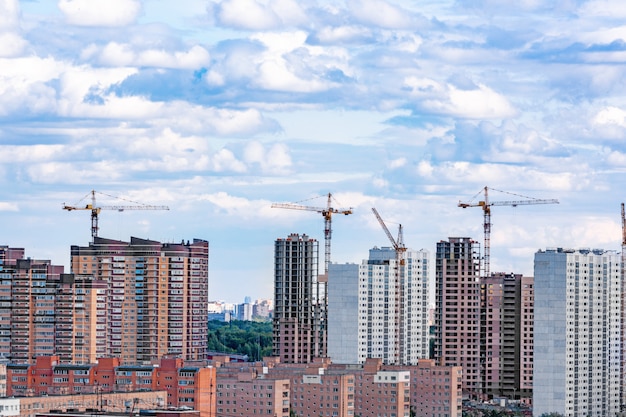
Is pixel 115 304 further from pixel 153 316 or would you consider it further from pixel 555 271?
pixel 555 271

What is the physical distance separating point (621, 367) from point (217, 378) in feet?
70.3

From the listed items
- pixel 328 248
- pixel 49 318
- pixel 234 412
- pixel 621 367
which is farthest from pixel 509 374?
pixel 234 412

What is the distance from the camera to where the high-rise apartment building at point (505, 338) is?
76438 mm

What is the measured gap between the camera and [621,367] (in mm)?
72312

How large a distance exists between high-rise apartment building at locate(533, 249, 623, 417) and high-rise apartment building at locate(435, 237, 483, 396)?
6295 mm

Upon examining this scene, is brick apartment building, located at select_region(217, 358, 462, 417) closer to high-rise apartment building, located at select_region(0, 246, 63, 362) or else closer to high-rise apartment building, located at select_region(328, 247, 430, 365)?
high-rise apartment building, located at select_region(328, 247, 430, 365)

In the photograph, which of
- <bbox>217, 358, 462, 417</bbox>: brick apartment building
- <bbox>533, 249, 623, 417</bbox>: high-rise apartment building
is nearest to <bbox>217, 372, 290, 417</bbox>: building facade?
<bbox>217, 358, 462, 417</bbox>: brick apartment building

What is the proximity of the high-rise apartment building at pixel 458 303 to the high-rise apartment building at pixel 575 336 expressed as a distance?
6.29 meters

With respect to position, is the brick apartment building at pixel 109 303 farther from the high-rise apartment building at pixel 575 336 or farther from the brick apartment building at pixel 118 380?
the high-rise apartment building at pixel 575 336

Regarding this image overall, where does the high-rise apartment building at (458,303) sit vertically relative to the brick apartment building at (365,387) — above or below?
above

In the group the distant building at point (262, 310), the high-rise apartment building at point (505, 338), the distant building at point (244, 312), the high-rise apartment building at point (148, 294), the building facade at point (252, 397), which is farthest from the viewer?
the distant building at point (244, 312)

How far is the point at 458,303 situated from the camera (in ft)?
253

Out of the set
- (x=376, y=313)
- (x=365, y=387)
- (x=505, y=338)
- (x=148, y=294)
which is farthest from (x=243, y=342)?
(x=365, y=387)

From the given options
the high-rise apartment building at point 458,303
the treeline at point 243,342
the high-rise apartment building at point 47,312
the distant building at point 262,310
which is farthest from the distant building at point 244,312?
the high-rise apartment building at point 47,312
